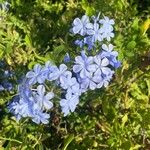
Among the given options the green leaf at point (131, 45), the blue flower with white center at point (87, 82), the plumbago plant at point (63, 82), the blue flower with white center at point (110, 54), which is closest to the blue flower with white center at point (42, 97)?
the plumbago plant at point (63, 82)

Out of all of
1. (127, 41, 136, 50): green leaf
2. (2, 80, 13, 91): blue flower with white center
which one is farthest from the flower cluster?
(127, 41, 136, 50): green leaf

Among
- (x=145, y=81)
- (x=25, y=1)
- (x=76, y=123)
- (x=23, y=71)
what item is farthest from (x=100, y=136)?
(x=25, y=1)

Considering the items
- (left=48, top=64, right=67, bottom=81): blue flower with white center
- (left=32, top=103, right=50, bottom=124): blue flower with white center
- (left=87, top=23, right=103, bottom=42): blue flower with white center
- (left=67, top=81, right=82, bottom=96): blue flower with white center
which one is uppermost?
(left=87, top=23, right=103, bottom=42): blue flower with white center

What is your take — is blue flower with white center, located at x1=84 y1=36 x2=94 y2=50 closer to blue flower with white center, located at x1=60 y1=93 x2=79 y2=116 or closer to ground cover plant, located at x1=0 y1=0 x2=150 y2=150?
ground cover plant, located at x1=0 y1=0 x2=150 y2=150

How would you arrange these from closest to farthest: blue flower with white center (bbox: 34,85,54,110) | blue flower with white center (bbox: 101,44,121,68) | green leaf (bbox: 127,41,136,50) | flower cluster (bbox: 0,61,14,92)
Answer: blue flower with white center (bbox: 34,85,54,110), blue flower with white center (bbox: 101,44,121,68), green leaf (bbox: 127,41,136,50), flower cluster (bbox: 0,61,14,92)

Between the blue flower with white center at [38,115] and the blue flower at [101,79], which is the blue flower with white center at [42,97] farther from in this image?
the blue flower at [101,79]

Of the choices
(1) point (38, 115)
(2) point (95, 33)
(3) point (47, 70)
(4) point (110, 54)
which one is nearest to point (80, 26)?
(2) point (95, 33)
